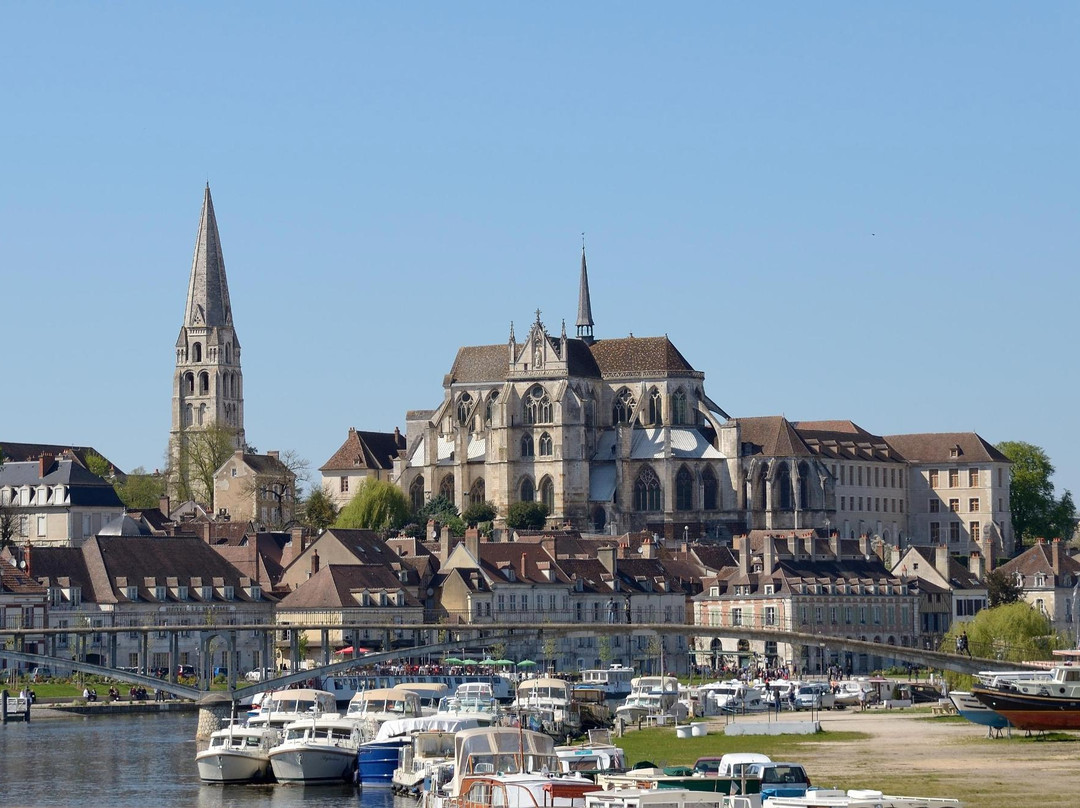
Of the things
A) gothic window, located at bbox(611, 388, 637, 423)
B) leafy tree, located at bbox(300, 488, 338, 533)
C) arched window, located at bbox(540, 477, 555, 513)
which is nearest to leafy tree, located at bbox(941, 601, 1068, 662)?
arched window, located at bbox(540, 477, 555, 513)

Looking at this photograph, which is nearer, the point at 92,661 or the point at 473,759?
the point at 473,759

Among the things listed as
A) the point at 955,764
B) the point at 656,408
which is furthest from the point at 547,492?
the point at 955,764

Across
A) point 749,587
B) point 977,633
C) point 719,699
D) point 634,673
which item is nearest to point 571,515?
point 749,587

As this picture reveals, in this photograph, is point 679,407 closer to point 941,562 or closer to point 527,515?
point 527,515

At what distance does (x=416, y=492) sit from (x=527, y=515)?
15121mm

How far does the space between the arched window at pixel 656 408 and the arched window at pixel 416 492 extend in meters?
17.6

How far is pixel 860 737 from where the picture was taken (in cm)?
7675

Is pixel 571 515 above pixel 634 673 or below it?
above

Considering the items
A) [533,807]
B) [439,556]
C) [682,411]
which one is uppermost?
[682,411]

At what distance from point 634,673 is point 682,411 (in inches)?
2902

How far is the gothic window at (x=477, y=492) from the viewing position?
188 meters

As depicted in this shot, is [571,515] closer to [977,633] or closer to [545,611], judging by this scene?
[545,611]

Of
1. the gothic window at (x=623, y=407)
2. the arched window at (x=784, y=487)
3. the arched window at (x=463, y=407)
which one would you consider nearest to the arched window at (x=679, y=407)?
the gothic window at (x=623, y=407)

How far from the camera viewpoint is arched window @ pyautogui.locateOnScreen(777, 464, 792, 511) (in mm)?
183500
